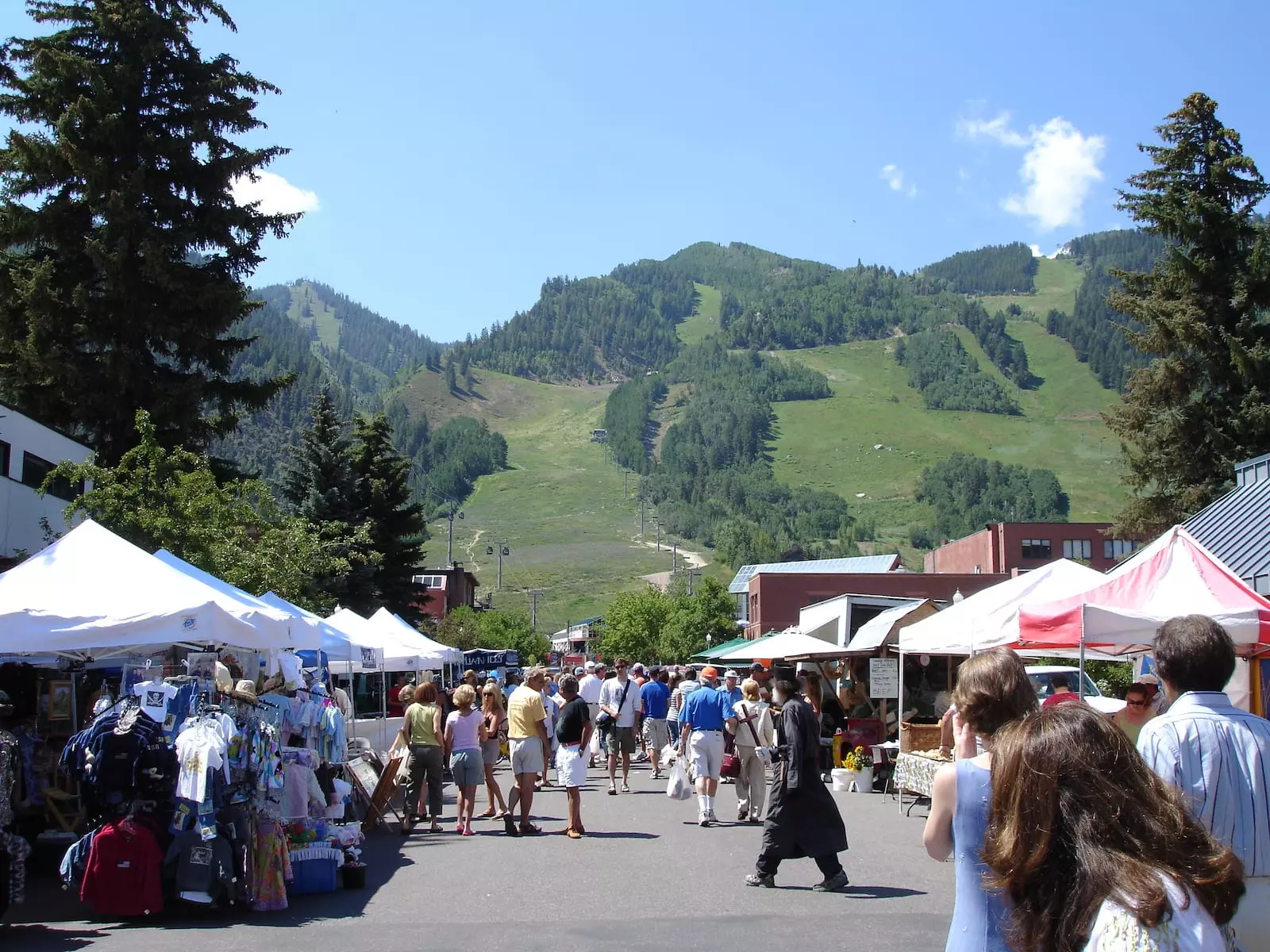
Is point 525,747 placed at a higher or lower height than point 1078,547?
lower

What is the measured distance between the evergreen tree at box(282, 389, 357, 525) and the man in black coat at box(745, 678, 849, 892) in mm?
36266

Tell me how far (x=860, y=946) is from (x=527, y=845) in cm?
583

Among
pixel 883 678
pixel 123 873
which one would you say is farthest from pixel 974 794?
pixel 883 678

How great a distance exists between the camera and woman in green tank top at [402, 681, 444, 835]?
15.4 meters

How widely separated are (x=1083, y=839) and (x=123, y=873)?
27.4ft

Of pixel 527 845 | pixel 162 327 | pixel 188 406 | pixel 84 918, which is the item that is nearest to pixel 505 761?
pixel 188 406

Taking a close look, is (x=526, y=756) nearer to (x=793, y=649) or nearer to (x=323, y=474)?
(x=793, y=649)

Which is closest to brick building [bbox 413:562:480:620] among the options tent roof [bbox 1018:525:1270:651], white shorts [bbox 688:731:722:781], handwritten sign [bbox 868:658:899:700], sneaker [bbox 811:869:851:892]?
handwritten sign [bbox 868:658:899:700]

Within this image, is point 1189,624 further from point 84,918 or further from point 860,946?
point 84,918

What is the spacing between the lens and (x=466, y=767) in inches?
566

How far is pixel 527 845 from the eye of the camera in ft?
42.5

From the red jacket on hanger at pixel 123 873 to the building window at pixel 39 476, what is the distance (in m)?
18.2

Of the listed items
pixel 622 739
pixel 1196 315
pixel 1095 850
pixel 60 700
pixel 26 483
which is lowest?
pixel 622 739

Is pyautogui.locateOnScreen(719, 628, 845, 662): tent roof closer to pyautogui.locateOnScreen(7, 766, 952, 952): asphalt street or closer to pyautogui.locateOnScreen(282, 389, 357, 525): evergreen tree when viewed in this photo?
pyautogui.locateOnScreen(7, 766, 952, 952): asphalt street
